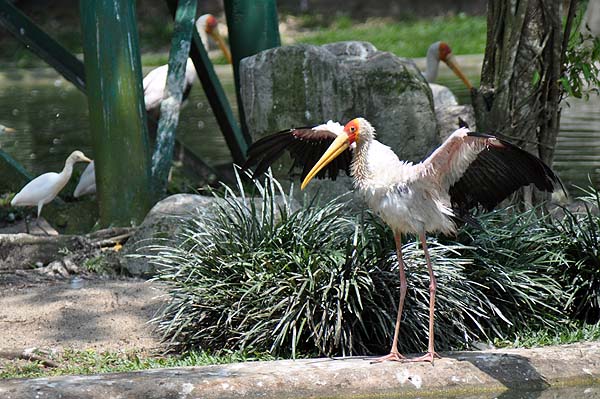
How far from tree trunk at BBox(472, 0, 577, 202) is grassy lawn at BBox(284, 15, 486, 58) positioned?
14385mm

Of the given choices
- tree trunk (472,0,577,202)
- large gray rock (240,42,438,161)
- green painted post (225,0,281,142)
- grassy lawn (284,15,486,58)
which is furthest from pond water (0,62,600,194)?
green painted post (225,0,281,142)

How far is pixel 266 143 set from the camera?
5621mm

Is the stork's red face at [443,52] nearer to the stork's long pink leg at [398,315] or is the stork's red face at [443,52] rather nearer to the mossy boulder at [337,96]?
the mossy boulder at [337,96]

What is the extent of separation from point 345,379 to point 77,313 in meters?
1.98

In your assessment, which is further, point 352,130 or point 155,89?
point 155,89

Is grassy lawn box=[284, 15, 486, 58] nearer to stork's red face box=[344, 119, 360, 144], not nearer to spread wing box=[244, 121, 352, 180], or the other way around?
spread wing box=[244, 121, 352, 180]

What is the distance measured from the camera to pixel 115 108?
737 centimetres

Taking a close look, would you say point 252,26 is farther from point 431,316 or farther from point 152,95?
point 431,316

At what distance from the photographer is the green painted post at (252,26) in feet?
28.9

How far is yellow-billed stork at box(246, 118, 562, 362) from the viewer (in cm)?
493

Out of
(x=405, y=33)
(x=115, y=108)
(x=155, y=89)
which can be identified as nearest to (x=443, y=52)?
(x=155, y=89)

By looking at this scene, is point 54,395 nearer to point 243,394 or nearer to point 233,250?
point 243,394

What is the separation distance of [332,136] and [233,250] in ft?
2.66

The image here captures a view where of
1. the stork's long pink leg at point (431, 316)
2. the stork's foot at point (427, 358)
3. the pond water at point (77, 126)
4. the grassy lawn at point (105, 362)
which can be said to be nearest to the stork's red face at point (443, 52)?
the pond water at point (77, 126)
